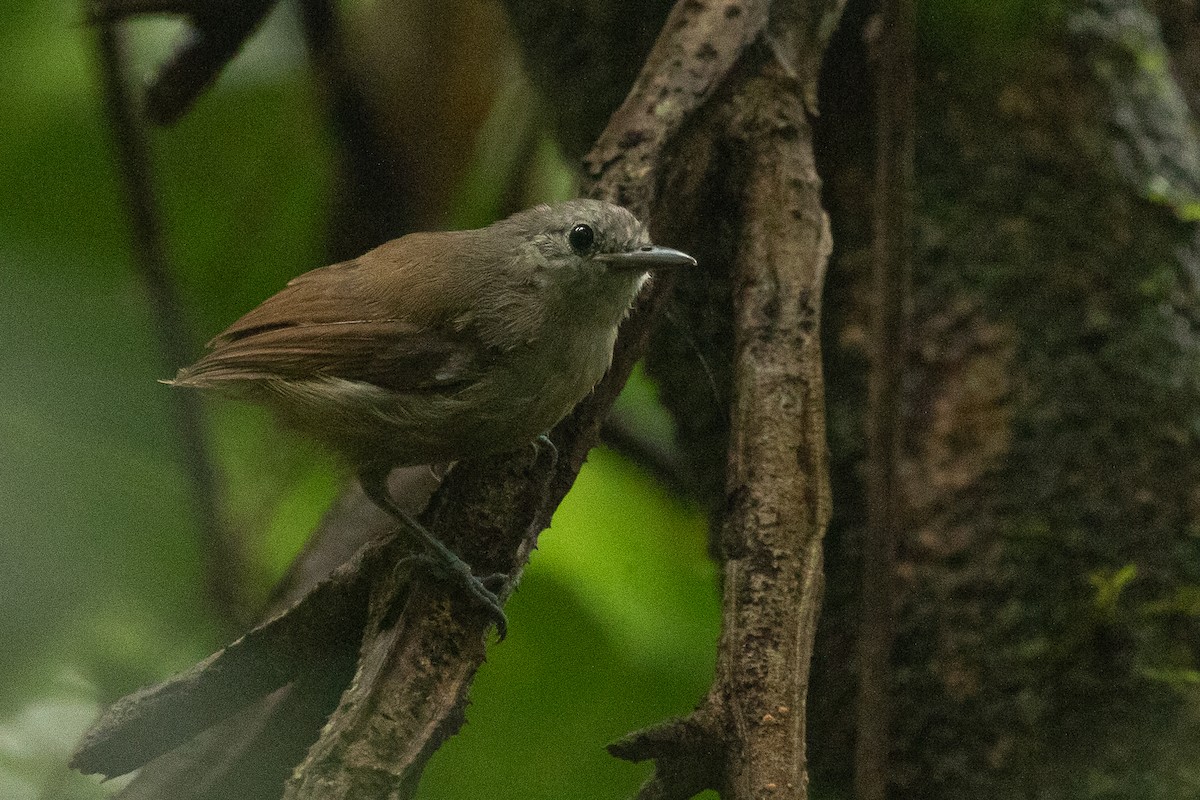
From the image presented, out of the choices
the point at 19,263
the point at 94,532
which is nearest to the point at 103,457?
the point at 94,532

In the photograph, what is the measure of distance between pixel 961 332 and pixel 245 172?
2.03 metres

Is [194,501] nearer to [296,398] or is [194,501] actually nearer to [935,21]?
[296,398]

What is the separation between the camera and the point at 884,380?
9.07 ft

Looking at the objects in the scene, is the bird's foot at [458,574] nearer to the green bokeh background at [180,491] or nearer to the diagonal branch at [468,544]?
the diagonal branch at [468,544]

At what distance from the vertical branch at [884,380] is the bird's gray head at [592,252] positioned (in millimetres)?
651

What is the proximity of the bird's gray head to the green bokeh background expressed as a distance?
57 centimetres

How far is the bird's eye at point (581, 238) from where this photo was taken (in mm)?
2461

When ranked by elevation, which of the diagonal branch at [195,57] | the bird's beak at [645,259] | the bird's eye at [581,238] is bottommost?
the bird's beak at [645,259]

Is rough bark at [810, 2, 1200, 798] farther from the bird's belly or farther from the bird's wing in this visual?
the bird's wing

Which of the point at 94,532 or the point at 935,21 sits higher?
the point at 935,21

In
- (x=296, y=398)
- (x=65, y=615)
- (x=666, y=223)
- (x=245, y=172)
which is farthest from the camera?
(x=245, y=172)

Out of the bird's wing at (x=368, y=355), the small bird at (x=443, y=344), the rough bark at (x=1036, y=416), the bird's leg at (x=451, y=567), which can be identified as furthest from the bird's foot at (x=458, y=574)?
the rough bark at (x=1036, y=416)

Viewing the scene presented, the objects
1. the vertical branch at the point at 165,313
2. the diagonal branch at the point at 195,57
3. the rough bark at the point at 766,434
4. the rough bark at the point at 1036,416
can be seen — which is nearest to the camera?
the rough bark at the point at 766,434

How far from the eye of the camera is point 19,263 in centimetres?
211
